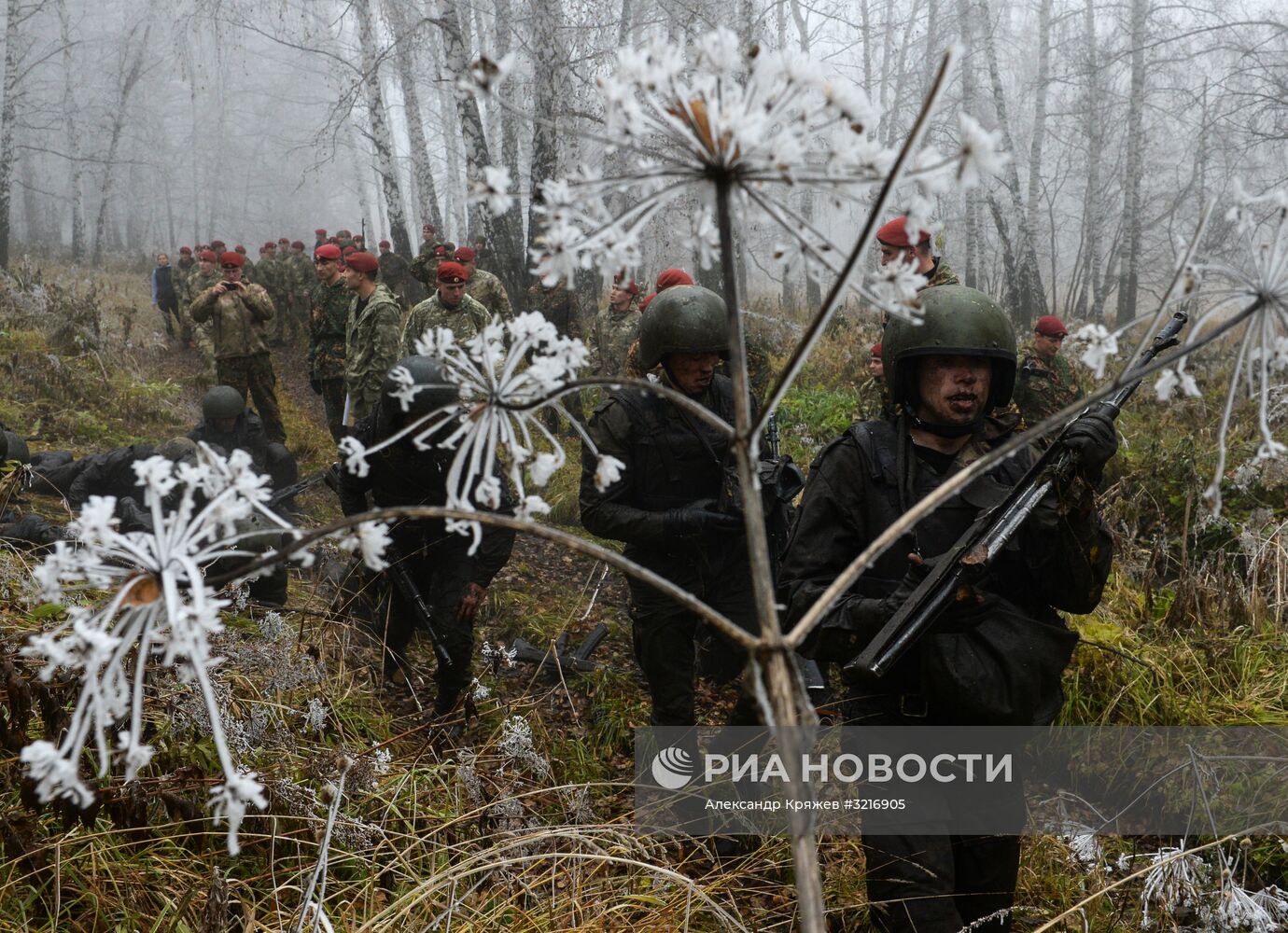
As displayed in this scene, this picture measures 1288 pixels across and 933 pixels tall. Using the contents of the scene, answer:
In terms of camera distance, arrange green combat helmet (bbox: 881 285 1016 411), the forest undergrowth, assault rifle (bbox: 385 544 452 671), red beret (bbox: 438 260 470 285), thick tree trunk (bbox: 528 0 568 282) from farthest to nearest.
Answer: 1. thick tree trunk (bbox: 528 0 568 282)
2. red beret (bbox: 438 260 470 285)
3. assault rifle (bbox: 385 544 452 671)
4. green combat helmet (bbox: 881 285 1016 411)
5. the forest undergrowth

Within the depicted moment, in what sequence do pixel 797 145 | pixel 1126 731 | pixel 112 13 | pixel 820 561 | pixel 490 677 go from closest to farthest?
pixel 797 145 < pixel 820 561 < pixel 1126 731 < pixel 490 677 < pixel 112 13

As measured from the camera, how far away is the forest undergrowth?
7.61 ft

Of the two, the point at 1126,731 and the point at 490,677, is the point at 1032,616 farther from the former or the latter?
the point at 490,677

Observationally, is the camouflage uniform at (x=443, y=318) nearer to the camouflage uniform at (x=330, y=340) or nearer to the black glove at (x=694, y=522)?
the camouflage uniform at (x=330, y=340)

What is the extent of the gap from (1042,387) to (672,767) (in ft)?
14.9

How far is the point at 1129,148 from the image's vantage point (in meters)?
18.5

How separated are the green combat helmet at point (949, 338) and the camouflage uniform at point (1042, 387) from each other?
13.4ft

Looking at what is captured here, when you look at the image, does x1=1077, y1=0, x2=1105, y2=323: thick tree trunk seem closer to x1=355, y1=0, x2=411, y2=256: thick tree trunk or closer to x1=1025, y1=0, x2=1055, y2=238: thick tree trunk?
x1=1025, y1=0, x2=1055, y2=238: thick tree trunk

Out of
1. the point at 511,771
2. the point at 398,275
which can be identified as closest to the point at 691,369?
the point at 511,771

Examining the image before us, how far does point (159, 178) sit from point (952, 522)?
49.3 m

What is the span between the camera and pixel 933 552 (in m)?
2.83

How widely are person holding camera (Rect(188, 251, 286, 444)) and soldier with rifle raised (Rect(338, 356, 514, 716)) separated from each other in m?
5.73

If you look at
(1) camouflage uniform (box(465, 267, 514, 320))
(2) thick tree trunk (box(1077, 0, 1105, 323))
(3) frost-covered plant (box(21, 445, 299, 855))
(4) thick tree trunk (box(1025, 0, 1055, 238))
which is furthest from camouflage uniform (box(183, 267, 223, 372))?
(2) thick tree trunk (box(1077, 0, 1105, 323))

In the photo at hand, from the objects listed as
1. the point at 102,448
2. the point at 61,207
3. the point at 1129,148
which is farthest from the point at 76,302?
the point at 61,207
